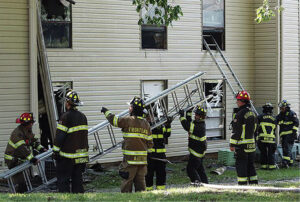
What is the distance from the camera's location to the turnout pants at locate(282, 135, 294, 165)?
15045mm

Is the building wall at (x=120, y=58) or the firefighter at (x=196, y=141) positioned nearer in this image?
the firefighter at (x=196, y=141)

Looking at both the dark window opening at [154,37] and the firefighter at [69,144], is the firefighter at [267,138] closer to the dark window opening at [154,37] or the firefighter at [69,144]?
the dark window opening at [154,37]

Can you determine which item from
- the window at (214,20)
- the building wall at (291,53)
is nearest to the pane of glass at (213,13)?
the window at (214,20)

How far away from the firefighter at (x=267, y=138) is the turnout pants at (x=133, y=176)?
21.0 feet

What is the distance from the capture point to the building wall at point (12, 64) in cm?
1180

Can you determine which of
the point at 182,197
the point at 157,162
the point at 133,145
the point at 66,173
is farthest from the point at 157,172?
the point at 182,197

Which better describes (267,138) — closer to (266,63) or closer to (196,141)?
(266,63)

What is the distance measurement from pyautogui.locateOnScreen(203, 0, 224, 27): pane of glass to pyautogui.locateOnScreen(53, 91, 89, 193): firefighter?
8793mm

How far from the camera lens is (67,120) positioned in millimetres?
8664

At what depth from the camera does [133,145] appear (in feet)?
28.9

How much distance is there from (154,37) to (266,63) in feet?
14.3

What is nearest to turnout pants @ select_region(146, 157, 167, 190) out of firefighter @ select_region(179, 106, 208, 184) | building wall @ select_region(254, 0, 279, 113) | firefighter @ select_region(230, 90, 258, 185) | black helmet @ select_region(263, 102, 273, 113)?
firefighter @ select_region(179, 106, 208, 184)

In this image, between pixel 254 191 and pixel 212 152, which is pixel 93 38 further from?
pixel 254 191

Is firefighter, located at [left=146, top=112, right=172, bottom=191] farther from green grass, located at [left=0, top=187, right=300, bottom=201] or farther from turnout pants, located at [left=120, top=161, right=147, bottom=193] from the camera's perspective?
green grass, located at [left=0, top=187, right=300, bottom=201]
